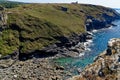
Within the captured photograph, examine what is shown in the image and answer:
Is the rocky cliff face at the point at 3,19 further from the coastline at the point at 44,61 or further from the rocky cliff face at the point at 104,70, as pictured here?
the rocky cliff face at the point at 104,70

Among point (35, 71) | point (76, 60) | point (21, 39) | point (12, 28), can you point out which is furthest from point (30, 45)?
point (35, 71)

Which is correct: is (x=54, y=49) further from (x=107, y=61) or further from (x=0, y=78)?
(x=107, y=61)

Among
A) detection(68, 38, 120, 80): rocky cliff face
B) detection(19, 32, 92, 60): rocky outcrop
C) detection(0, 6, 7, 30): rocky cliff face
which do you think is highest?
detection(68, 38, 120, 80): rocky cliff face

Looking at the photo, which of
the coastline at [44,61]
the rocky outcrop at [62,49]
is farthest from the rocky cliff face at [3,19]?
the rocky outcrop at [62,49]

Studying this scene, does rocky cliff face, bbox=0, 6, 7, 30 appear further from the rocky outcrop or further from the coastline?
the rocky outcrop

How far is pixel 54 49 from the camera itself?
563ft

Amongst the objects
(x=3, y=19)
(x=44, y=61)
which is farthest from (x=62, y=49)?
(x=3, y=19)

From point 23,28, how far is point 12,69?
61.5 m

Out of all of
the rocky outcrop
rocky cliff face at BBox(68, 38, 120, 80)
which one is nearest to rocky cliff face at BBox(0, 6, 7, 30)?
the rocky outcrop

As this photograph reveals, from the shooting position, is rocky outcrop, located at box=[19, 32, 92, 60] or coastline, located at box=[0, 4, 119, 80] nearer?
coastline, located at box=[0, 4, 119, 80]

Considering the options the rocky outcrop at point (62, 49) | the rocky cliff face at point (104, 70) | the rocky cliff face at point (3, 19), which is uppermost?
the rocky cliff face at point (104, 70)

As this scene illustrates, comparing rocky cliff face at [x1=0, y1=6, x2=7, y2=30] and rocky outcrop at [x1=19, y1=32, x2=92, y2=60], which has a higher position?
rocky cliff face at [x1=0, y1=6, x2=7, y2=30]

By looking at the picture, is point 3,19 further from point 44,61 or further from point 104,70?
point 104,70

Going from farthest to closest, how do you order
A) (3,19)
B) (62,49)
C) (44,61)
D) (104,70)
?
1. (3,19)
2. (62,49)
3. (44,61)
4. (104,70)
